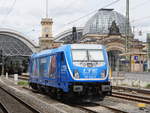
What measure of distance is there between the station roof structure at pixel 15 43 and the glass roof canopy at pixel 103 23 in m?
35.1

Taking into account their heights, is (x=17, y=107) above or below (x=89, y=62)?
below

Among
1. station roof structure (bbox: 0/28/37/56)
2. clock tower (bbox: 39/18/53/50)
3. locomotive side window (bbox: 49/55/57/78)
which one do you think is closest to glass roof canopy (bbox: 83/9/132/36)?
clock tower (bbox: 39/18/53/50)

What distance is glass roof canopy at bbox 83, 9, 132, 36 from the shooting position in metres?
122

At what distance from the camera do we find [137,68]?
2453 inches

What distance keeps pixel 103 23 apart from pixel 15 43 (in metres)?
47.3

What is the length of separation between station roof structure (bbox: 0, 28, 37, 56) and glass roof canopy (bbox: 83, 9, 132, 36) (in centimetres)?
3509

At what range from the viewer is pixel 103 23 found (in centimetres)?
12438

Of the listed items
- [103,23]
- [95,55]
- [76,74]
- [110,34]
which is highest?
[103,23]

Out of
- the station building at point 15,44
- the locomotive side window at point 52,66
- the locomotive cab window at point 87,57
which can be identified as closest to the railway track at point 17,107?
the locomotive side window at point 52,66

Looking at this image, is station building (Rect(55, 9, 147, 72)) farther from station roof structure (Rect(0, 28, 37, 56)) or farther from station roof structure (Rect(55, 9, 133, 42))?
station roof structure (Rect(0, 28, 37, 56))

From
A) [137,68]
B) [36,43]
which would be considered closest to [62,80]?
[137,68]

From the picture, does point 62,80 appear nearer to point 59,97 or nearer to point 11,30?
point 59,97

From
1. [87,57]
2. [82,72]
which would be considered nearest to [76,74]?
[82,72]

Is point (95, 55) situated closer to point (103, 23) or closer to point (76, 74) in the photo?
point (76, 74)
